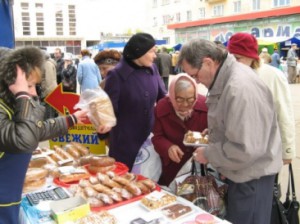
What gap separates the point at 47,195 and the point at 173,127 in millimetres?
982

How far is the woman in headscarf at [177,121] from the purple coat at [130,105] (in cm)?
40

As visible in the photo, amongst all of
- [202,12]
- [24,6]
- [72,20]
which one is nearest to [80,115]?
[202,12]

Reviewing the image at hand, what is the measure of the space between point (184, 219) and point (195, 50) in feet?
3.00

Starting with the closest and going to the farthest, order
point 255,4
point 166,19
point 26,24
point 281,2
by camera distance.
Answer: point 281,2, point 255,4, point 166,19, point 26,24

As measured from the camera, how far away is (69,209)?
1.80m

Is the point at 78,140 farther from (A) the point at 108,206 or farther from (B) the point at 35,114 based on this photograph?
(B) the point at 35,114

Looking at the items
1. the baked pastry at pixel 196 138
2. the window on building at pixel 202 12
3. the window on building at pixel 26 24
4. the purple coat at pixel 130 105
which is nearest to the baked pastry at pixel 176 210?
the baked pastry at pixel 196 138

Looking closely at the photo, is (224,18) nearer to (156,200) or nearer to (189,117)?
(189,117)

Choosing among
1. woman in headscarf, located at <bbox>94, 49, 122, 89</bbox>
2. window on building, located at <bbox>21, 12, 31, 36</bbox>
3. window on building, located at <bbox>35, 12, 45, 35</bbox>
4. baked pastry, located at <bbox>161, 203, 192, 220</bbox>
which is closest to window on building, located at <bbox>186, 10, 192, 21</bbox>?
woman in headscarf, located at <bbox>94, 49, 122, 89</bbox>

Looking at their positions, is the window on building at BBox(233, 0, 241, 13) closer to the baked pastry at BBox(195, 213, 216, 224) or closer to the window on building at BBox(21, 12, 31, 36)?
the baked pastry at BBox(195, 213, 216, 224)

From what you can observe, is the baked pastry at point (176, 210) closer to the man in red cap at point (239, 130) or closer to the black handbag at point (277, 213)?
the man in red cap at point (239, 130)

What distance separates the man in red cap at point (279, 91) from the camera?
2587mm

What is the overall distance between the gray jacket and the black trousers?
80 millimetres

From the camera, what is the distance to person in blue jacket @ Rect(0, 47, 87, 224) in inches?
58.3
